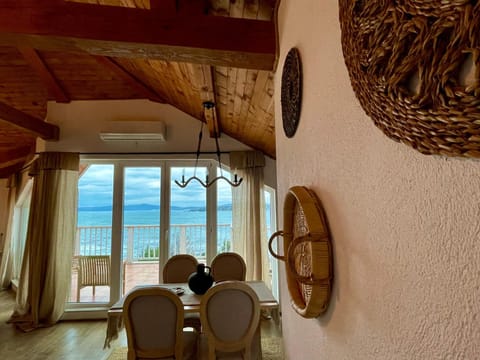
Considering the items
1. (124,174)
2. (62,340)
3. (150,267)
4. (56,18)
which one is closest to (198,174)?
(124,174)

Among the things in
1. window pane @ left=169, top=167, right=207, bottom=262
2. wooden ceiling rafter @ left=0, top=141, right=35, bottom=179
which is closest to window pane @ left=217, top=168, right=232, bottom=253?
window pane @ left=169, top=167, right=207, bottom=262

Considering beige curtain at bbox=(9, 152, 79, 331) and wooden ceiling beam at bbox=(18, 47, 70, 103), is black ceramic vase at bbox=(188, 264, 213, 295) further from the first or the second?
wooden ceiling beam at bbox=(18, 47, 70, 103)

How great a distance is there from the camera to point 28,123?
12.4 ft

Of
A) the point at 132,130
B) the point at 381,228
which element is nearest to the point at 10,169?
the point at 132,130

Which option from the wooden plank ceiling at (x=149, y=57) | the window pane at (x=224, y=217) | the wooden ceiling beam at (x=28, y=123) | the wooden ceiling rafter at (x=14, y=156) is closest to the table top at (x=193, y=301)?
the window pane at (x=224, y=217)

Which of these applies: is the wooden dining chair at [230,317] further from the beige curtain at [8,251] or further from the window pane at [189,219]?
the beige curtain at [8,251]

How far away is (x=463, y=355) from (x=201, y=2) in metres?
2.09

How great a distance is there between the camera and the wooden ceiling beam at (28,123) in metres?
3.39

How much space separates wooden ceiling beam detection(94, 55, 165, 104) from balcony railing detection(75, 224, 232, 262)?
201cm

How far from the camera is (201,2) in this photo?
1879mm

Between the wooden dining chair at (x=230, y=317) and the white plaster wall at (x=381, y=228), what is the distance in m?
1.06

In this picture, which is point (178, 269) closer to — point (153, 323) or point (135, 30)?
point (153, 323)

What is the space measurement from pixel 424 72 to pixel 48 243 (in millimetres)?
4837

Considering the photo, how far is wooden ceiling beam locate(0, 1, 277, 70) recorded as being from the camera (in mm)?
1635
